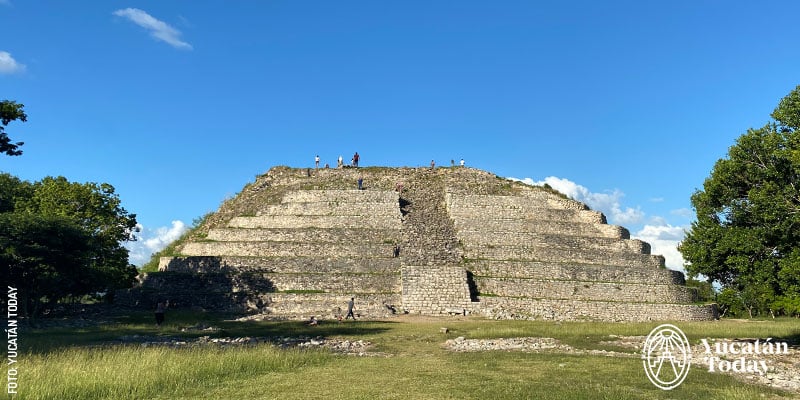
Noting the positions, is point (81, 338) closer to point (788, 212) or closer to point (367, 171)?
point (788, 212)

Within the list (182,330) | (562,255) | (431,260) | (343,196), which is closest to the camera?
(182,330)

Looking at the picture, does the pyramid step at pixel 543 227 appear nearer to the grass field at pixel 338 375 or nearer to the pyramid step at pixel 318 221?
the pyramid step at pixel 318 221

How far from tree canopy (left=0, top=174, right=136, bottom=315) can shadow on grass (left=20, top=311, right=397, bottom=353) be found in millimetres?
2973

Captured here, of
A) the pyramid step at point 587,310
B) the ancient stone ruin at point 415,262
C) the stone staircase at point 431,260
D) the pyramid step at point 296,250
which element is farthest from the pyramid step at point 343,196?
the pyramid step at point 587,310

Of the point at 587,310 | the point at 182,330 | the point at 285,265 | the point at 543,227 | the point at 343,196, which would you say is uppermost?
the point at 343,196

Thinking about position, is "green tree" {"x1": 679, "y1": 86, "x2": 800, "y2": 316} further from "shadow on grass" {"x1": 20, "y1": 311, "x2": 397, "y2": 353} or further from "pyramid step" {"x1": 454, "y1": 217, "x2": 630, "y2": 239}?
"pyramid step" {"x1": 454, "y1": 217, "x2": 630, "y2": 239}

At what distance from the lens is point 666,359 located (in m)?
16.0

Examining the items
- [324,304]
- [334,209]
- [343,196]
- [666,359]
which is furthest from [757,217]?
[343,196]

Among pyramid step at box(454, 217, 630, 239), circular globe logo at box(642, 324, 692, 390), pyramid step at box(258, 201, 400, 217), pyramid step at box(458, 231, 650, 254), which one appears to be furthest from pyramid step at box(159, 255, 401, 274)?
circular globe logo at box(642, 324, 692, 390)

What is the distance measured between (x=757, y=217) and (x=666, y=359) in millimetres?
6939

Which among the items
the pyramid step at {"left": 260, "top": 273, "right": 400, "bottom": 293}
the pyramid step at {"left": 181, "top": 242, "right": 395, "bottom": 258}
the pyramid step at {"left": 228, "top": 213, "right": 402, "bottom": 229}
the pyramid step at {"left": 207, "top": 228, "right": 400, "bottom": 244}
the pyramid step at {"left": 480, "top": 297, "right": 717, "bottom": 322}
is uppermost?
the pyramid step at {"left": 228, "top": 213, "right": 402, "bottom": 229}

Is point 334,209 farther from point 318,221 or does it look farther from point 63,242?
point 63,242

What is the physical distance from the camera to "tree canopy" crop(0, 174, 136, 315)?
2441cm

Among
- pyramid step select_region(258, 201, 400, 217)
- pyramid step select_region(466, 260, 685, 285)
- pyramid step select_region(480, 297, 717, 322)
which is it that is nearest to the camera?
pyramid step select_region(480, 297, 717, 322)
